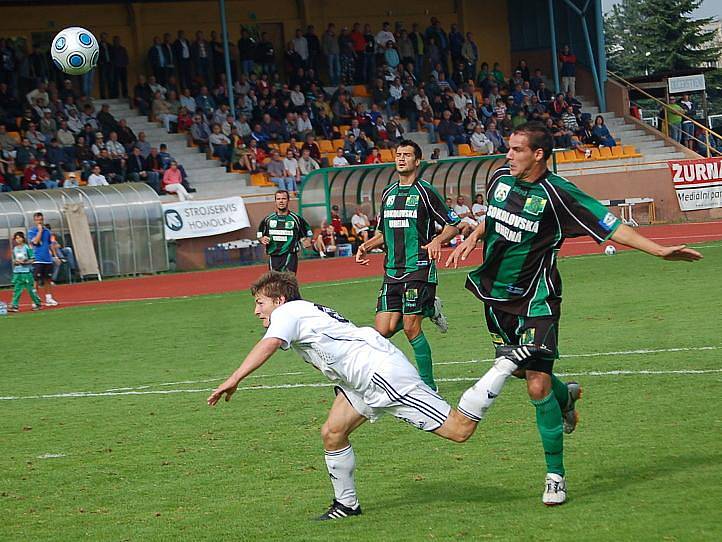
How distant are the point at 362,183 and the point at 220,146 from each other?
4.62 m

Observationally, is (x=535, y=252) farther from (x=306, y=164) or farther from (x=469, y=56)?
(x=469, y=56)

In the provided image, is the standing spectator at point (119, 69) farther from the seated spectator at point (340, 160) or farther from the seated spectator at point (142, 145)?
the seated spectator at point (340, 160)

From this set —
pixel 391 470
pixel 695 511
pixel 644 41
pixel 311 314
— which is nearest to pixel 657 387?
pixel 391 470

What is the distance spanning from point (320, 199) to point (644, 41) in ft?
161

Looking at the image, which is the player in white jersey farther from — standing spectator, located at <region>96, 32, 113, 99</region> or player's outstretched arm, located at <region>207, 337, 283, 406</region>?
standing spectator, located at <region>96, 32, 113, 99</region>

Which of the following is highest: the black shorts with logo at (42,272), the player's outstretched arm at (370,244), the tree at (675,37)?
the tree at (675,37)

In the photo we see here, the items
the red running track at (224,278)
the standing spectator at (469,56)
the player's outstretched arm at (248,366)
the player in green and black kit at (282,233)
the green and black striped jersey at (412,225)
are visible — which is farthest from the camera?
the standing spectator at (469,56)

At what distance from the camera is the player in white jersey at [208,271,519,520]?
242 inches

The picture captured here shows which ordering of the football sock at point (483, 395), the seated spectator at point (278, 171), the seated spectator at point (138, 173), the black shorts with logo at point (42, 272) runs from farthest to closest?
1. the seated spectator at point (278, 171)
2. the seated spectator at point (138, 173)
3. the black shorts with logo at point (42, 272)
4. the football sock at point (483, 395)

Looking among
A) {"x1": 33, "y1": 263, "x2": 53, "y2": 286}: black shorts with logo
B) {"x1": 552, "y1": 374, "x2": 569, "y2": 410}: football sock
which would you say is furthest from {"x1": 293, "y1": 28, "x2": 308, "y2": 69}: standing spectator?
{"x1": 552, "y1": 374, "x2": 569, "y2": 410}: football sock

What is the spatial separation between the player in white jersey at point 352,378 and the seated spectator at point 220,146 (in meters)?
27.6

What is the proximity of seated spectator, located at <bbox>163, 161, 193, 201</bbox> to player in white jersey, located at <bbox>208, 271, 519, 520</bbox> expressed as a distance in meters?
25.1

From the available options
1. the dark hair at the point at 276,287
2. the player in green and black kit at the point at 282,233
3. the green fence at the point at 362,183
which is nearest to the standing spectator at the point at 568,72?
the green fence at the point at 362,183

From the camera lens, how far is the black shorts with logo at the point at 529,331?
6449mm
